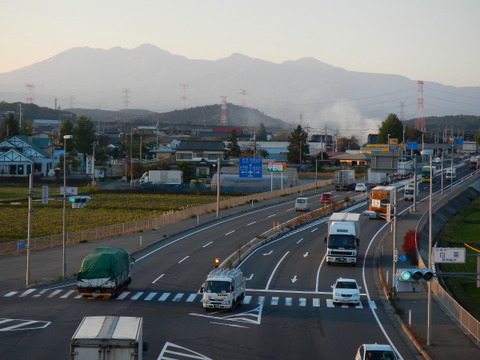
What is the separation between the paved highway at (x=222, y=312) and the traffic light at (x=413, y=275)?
368cm

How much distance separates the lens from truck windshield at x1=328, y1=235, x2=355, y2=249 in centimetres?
4794

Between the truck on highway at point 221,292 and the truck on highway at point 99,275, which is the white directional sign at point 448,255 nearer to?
the truck on highway at point 221,292

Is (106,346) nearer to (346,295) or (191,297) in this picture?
(191,297)

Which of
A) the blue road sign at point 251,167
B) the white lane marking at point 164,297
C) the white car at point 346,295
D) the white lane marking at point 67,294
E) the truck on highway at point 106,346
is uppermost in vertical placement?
the blue road sign at point 251,167

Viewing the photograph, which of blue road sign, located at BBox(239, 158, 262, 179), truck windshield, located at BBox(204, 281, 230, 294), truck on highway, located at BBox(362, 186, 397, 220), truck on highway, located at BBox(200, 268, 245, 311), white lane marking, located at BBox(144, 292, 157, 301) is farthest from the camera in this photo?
blue road sign, located at BBox(239, 158, 262, 179)

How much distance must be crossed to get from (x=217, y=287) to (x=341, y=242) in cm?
1709

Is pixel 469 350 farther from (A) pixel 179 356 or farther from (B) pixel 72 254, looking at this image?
(B) pixel 72 254

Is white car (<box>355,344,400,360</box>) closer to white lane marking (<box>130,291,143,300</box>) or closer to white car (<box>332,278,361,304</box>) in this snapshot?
A: white car (<box>332,278,361,304</box>)

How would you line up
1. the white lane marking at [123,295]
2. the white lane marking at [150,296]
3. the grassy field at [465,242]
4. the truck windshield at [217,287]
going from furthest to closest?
the grassy field at [465,242] → the white lane marking at [123,295] → the white lane marking at [150,296] → the truck windshield at [217,287]

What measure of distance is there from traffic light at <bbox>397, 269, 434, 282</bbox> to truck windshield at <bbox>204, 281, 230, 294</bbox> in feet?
37.5

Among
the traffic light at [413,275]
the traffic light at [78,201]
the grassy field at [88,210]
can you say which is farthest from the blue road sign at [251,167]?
the traffic light at [413,275]

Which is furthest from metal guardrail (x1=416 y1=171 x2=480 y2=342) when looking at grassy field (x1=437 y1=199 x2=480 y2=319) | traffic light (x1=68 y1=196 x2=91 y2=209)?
traffic light (x1=68 y1=196 x2=91 y2=209)

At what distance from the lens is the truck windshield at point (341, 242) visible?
47.9 metres

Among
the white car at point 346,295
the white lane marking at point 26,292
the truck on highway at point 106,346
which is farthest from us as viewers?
the white lane marking at point 26,292
